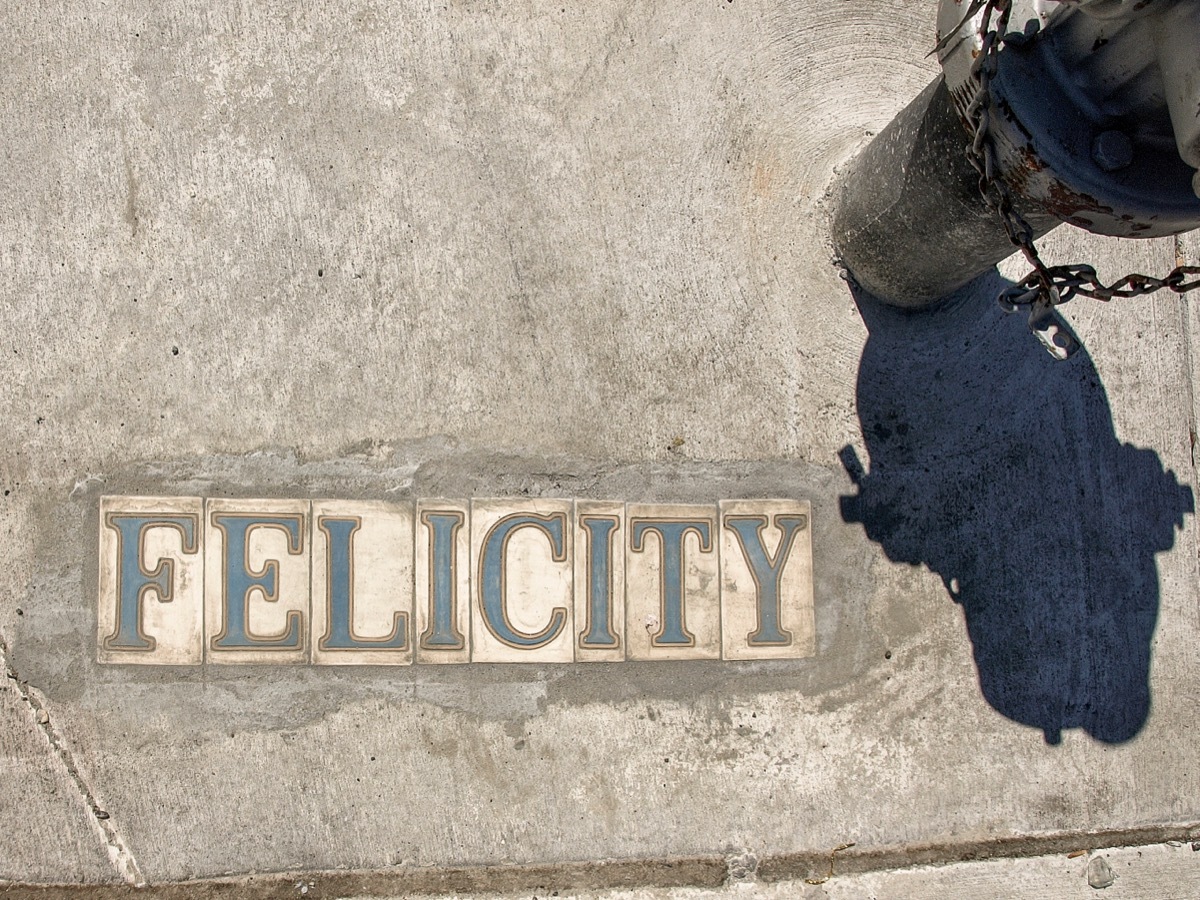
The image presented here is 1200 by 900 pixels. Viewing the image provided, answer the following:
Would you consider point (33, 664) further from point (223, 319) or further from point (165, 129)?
point (165, 129)

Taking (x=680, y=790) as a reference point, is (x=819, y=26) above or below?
above

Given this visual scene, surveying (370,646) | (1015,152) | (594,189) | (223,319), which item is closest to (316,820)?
(370,646)

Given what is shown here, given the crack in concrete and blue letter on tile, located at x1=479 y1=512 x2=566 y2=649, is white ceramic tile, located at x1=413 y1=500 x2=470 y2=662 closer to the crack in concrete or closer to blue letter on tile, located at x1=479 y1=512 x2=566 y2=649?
blue letter on tile, located at x1=479 y1=512 x2=566 y2=649

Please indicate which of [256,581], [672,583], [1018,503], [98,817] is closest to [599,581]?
[672,583]

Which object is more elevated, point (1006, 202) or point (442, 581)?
point (1006, 202)

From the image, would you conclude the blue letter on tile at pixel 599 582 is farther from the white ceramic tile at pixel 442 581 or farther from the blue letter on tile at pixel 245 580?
the blue letter on tile at pixel 245 580

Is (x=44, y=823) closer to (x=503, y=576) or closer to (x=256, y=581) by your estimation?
(x=256, y=581)

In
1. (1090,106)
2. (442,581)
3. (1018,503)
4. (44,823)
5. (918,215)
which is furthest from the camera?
(1018,503)

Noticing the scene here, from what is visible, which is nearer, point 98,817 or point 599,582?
point 98,817
